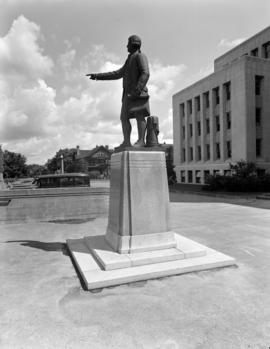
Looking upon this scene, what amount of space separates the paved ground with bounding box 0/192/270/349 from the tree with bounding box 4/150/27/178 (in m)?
65.2

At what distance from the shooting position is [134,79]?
6.50 m

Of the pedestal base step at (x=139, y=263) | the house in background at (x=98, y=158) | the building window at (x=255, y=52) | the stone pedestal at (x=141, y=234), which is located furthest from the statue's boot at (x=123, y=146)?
the house in background at (x=98, y=158)

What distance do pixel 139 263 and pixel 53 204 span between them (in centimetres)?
793

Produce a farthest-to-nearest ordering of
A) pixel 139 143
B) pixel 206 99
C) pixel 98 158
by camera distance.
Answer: pixel 98 158 < pixel 206 99 < pixel 139 143

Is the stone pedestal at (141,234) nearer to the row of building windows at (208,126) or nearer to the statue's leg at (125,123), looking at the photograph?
the statue's leg at (125,123)

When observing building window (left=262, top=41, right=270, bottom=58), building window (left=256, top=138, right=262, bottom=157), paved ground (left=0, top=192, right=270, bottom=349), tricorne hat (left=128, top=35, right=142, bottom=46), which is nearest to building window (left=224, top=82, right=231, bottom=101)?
building window (left=256, top=138, right=262, bottom=157)

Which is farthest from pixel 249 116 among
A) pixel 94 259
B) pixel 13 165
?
pixel 13 165

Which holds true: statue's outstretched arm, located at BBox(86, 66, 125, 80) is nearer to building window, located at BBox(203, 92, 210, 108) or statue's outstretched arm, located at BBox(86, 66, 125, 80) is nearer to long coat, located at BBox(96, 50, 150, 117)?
long coat, located at BBox(96, 50, 150, 117)

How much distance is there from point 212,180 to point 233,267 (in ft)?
71.9

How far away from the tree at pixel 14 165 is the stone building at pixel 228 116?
150ft

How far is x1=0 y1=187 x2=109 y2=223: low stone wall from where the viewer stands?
37.4ft

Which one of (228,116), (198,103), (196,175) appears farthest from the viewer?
(198,103)

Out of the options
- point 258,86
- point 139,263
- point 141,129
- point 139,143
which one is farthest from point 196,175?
point 139,263

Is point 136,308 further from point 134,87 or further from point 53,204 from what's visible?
point 53,204
